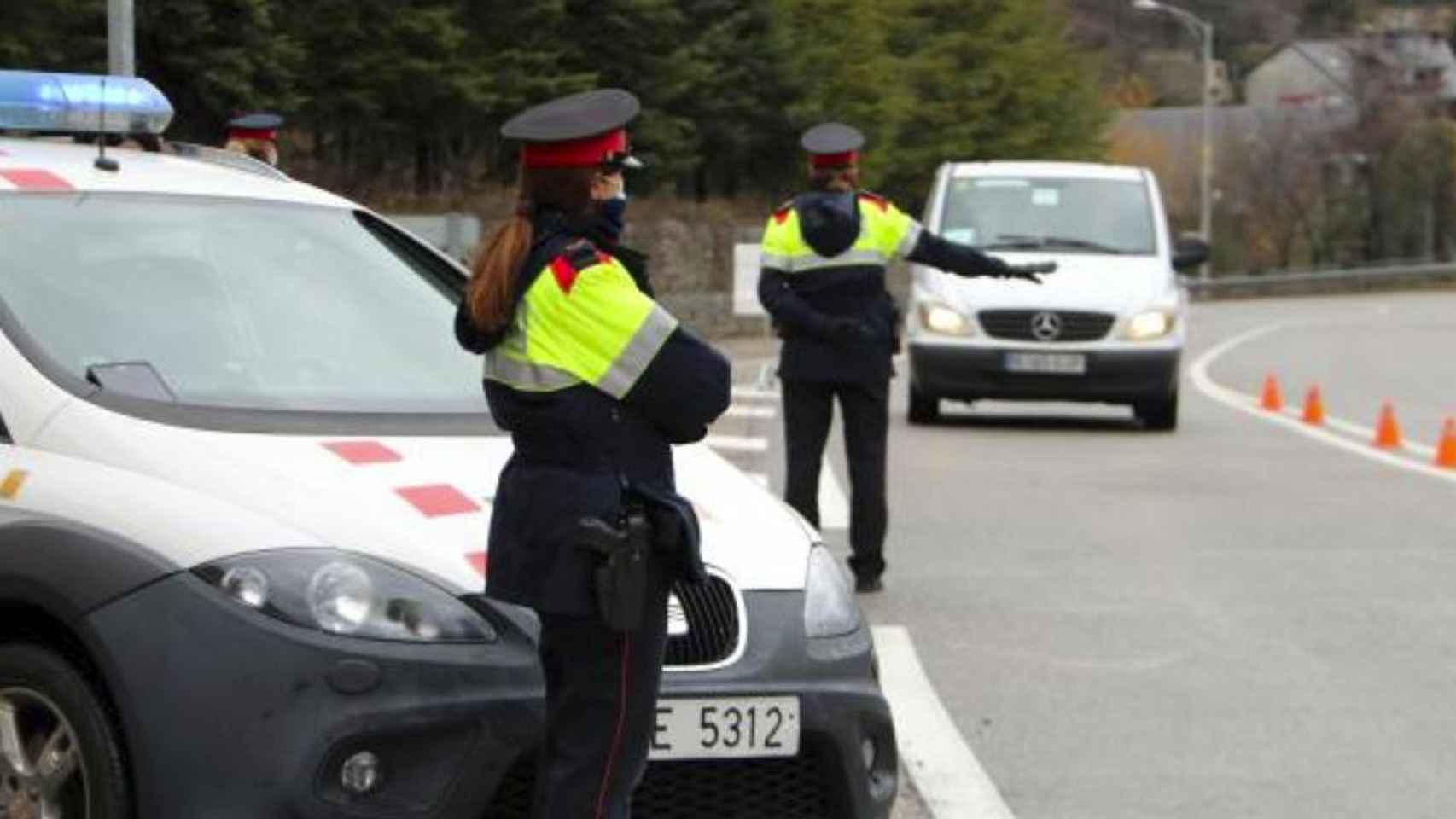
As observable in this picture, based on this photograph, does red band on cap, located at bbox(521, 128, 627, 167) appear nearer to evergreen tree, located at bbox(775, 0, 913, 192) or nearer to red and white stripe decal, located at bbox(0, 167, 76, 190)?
red and white stripe decal, located at bbox(0, 167, 76, 190)

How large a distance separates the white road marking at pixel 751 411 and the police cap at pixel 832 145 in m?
11.5

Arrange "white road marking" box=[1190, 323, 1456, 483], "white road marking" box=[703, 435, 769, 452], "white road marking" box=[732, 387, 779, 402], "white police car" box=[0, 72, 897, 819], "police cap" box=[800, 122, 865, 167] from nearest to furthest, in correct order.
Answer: "white police car" box=[0, 72, 897, 819] < "police cap" box=[800, 122, 865, 167] < "white road marking" box=[1190, 323, 1456, 483] < "white road marking" box=[703, 435, 769, 452] < "white road marking" box=[732, 387, 779, 402]

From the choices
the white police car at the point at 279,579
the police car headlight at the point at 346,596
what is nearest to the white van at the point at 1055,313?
the white police car at the point at 279,579

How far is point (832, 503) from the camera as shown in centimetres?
1464

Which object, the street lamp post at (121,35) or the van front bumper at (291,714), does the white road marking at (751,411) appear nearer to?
the street lamp post at (121,35)

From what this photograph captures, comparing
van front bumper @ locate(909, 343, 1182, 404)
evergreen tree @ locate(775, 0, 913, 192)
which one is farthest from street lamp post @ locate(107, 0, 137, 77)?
evergreen tree @ locate(775, 0, 913, 192)

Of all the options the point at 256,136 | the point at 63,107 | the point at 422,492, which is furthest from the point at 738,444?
the point at 422,492

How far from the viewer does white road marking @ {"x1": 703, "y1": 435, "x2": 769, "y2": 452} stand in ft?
61.0

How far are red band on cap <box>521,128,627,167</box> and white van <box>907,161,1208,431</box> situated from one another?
50.2ft

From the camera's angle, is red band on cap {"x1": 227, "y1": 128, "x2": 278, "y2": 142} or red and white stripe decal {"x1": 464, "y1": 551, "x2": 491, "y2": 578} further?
red band on cap {"x1": 227, "y1": 128, "x2": 278, "y2": 142}

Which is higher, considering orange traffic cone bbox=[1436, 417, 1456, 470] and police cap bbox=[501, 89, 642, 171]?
police cap bbox=[501, 89, 642, 171]

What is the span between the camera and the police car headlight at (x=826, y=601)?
5.49 metres

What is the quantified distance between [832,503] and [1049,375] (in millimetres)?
5826

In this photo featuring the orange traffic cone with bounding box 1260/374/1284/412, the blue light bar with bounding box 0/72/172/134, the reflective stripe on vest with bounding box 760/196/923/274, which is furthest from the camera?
the orange traffic cone with bounding box 1260/374/1284/412
